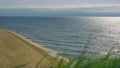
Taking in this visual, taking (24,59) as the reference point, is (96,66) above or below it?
above

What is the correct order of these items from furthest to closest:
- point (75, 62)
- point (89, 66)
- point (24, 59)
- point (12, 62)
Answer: point (24, 59)
point (12, 62)
point (75, 62)
point (89, 66)

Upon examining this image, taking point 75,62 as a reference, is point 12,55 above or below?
below

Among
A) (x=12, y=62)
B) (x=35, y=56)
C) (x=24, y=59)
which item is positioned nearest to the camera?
(x=12, y=62)

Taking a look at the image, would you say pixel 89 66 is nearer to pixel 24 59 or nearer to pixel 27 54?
pixel 24 59

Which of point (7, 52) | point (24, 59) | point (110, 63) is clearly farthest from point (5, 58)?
point (110, 63)

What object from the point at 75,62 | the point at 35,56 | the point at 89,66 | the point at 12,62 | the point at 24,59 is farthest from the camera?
the point at 35,56

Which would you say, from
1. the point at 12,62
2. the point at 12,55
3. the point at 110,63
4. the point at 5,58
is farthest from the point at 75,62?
the point at 12,55

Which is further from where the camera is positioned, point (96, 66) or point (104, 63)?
point (104, 63)

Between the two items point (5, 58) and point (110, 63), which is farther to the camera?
point (5, 58)

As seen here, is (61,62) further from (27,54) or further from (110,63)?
(27,54)
